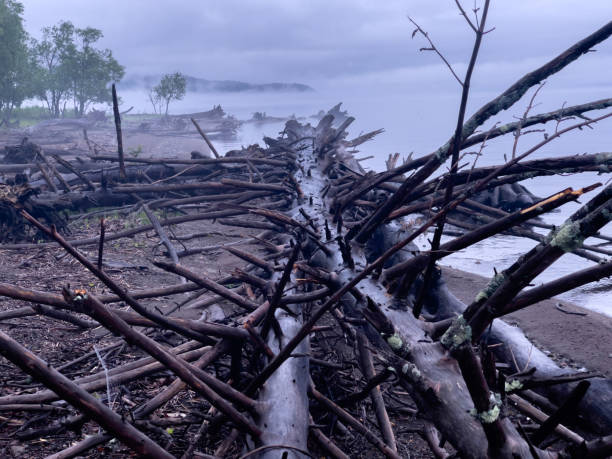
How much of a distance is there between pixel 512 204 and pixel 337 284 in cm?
823

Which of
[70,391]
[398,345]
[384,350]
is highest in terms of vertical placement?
[70,391]

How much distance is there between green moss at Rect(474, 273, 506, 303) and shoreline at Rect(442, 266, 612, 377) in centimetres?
352

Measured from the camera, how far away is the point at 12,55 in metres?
37.9

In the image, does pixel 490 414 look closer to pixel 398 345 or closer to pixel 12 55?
pixel 398 345

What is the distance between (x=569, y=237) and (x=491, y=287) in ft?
1.27

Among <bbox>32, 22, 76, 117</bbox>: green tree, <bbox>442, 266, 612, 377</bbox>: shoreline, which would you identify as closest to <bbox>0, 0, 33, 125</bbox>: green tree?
<bbox>32, 22, 76, 117</bbox>: green tree

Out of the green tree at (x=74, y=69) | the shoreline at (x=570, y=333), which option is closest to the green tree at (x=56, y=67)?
the green tree at (x=74, y=69)

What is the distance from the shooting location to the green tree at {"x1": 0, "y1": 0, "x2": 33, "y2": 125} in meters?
36.9

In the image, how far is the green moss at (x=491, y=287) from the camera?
5.32 ft

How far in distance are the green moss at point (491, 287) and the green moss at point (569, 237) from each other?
11.5 inches

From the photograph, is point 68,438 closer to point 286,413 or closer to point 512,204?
point 286,413

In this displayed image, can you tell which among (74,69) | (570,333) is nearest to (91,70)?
(74,69)

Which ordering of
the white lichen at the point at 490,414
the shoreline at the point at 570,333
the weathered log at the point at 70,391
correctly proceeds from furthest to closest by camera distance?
the shoreline at the point at 570,333 < the white lichen at the point at 490,414 < the weathered log at the point at 70,391

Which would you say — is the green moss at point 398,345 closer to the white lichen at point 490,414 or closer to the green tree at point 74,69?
the white lichen at point 490,414
